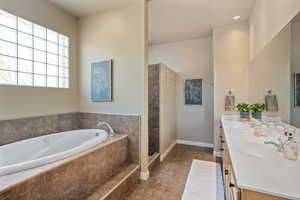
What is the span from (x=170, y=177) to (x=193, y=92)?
2284 mm

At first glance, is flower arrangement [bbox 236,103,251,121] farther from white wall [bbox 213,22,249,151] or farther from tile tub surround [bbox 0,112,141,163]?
tile tub surround [bbox 0,112,141,163]

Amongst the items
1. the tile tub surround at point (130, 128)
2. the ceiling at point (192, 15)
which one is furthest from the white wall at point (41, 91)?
the ceiling at point (192, 15)

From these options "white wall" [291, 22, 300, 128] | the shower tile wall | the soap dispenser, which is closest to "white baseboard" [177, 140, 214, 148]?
the shower tile wall

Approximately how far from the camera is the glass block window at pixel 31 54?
5.95 ft

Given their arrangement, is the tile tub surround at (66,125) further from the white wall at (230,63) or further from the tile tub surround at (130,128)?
the white wall at (230,63)

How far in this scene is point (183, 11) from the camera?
253 cm

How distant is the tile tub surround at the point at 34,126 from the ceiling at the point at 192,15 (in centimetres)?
260

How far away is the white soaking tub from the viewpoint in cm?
116

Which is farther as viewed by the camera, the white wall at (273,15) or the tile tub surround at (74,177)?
the white wall at (273,15)

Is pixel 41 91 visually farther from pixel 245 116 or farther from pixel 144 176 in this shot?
pixel 245 116

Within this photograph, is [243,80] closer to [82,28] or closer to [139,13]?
[139,13]

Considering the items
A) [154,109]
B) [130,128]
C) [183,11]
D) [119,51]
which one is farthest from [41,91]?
[183,11]

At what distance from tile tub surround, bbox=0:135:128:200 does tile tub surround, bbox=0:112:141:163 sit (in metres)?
0.25

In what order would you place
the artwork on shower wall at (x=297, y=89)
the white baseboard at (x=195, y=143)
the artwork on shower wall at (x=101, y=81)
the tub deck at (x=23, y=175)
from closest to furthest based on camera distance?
the tub deck at (x=23, y=175)
the artwork on shower wall at (x=297, y=89)
the artwork on shower wall at (x=101, y=81)
the white baseboard at (x=195, y=143)
